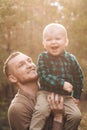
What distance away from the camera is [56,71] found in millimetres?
3490

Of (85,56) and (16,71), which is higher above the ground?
(16,71)

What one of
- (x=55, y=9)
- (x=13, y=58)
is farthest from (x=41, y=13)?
(x=13, y=58)

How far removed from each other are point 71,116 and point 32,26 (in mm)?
16251

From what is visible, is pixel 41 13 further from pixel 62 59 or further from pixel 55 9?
pixel 62 59

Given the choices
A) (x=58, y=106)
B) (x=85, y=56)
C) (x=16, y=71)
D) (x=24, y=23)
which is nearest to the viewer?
(x=58, y=106)

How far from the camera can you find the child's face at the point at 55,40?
347cm

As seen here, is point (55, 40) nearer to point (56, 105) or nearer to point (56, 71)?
point (56, 71)

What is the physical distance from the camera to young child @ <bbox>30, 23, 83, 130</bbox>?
135 inches

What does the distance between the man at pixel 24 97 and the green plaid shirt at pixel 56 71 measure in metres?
0.08

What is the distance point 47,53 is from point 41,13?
16.1m

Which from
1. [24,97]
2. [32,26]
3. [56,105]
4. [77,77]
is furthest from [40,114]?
[32,26]

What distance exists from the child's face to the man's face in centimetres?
24

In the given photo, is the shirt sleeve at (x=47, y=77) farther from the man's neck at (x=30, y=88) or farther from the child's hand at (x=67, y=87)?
the man's neck at (x=30, y=88)

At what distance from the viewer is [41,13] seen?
1947cm
